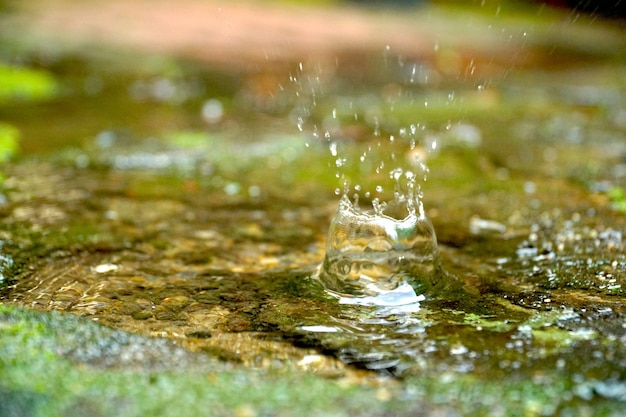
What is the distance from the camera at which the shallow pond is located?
155 cm

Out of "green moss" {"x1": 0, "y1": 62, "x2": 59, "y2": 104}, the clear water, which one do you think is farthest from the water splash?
"green moss" {"x1": 0, "y1": 62, "x2": 59, "y2": 104}

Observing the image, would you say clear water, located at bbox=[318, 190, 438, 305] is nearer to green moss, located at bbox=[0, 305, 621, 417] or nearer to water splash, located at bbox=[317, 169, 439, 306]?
water splash, located at bbox=[317, 169, 439, 306]

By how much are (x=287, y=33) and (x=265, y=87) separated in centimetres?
395

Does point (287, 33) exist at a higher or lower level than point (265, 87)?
higher

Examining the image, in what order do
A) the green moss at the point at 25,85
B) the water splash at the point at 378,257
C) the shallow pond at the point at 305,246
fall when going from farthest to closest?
the green moss at the point at 25,85
the water splash at the point at 378,257
the shallow pond at the point at 305,246

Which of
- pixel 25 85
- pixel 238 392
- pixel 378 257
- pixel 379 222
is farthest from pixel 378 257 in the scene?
pixel 25 85

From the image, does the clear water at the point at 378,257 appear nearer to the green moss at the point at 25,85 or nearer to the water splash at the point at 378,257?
the water splash at the point at 378,257

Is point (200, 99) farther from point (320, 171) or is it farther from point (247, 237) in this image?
point (247, 237)

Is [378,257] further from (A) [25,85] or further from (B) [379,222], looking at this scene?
(A) [25,85]

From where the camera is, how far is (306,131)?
15.7 feet

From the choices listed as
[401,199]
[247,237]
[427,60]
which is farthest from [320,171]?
[427,60]

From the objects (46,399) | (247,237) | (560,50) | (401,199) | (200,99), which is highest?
(560,50)

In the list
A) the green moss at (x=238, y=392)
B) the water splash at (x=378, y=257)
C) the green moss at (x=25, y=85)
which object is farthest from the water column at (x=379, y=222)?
the green moss at (x=25, y=85)

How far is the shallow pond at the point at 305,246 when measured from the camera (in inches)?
61.2
